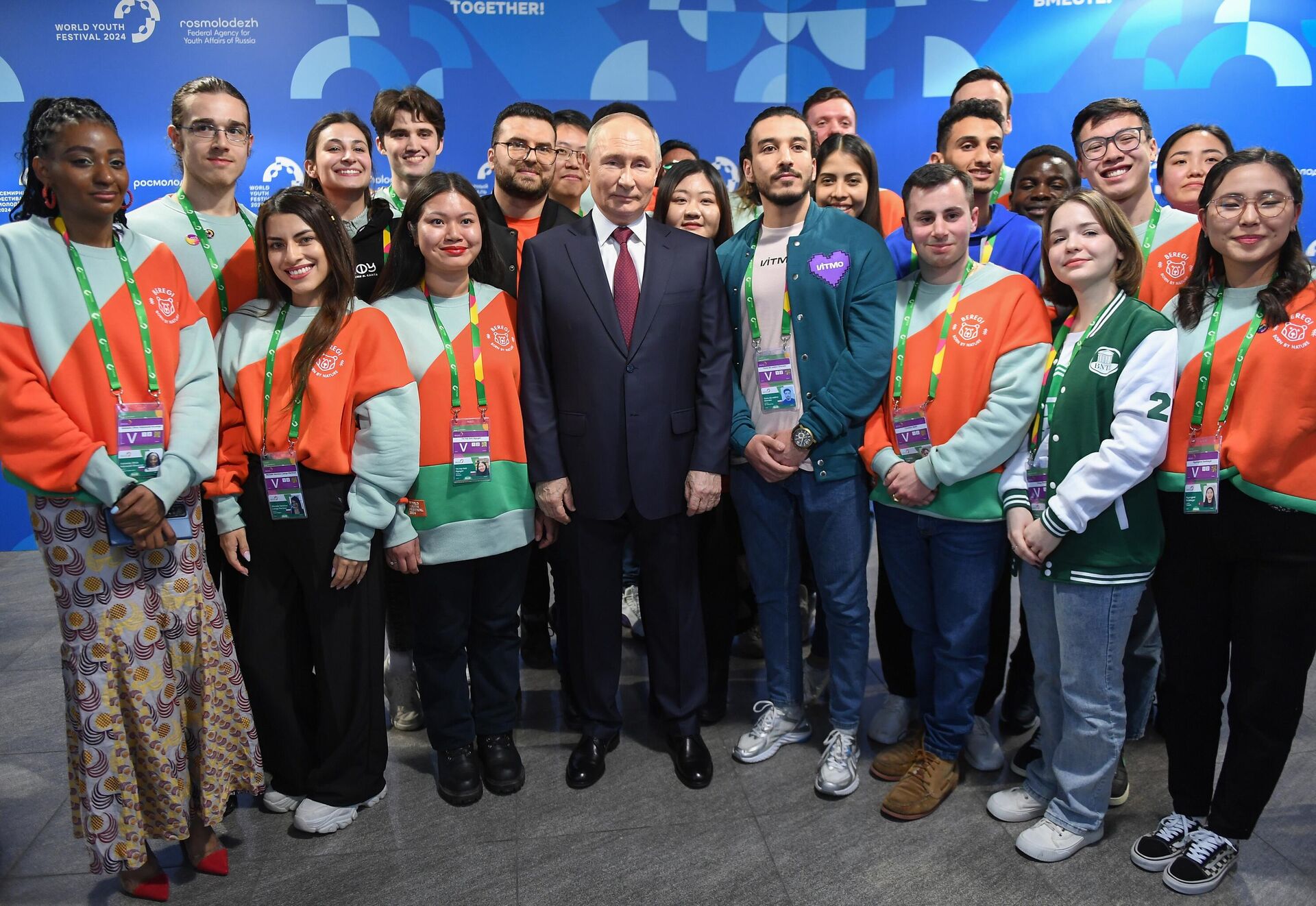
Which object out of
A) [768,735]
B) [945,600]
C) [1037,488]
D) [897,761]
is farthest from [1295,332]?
[768,735]

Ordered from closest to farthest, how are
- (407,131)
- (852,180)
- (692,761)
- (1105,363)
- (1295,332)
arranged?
(1295,332)
(1105,363)
(692,761)
(852,180)
(407,131)

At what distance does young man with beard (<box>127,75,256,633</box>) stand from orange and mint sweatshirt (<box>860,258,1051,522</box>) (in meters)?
1.88

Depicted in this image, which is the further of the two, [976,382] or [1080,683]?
[976,382]

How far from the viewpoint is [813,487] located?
270 cm

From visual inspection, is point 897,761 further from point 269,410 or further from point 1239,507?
point 269,410

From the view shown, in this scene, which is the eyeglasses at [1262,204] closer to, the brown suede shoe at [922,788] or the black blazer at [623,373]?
the black blazer at [623,373]

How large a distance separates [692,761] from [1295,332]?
1.91m

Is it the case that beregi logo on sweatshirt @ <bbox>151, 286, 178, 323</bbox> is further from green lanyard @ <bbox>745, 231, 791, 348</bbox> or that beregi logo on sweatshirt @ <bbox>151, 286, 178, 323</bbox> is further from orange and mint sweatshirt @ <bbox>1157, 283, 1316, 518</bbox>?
orange and mint sweatshirt @ <bbox>1157, 283, 1316, 518</bbox>

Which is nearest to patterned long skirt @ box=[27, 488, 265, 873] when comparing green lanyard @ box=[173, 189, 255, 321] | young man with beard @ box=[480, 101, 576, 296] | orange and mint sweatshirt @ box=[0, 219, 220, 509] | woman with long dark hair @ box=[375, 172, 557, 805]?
orange and mint sweatshirt @ box=[0, 219, 220, 509]

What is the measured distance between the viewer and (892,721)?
9.78 feet

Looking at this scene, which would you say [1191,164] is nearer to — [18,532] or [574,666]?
[574,666]

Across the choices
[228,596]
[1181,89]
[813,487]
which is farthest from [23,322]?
[1181,89]

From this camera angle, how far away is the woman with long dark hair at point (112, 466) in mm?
2066

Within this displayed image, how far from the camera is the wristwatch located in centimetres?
258
